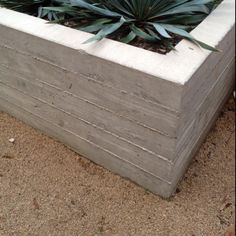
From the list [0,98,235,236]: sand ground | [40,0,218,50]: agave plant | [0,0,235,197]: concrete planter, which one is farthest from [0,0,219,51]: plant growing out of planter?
[0,98,235,236]: sand ground

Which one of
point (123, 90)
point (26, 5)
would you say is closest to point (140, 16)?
point (123, 90)

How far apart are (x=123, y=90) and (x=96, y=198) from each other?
76 centimetres

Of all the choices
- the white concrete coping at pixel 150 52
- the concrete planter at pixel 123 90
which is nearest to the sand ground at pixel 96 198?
the concrete planter at pixel 123 90

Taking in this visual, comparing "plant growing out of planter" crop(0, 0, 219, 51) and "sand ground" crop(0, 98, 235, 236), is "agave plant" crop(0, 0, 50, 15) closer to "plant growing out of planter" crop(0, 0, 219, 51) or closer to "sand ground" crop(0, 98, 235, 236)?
"plant growing out of planter" crop(0, 0, 219, 51)

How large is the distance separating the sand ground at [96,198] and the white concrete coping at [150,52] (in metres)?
0.87

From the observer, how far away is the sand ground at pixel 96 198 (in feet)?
6.52

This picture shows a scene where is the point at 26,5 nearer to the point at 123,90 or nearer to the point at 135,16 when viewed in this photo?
the point at 135,16

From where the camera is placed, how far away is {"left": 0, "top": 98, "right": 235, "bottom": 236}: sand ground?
199 cm

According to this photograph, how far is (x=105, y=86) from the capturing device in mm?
1845

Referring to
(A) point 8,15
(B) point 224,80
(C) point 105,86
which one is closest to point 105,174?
(C) point 105,86

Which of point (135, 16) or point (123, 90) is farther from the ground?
point (135, 16)

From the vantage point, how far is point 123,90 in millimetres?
1777

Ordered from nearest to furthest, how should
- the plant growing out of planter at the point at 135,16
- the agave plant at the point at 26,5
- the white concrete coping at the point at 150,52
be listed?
the white concrete coping at the point at 150,52 → the plant growing out of planter at the point at 135,16 → the agave plant at the point at 26,5

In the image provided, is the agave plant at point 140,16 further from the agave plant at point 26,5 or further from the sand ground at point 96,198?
the sand ground at point 96,198
